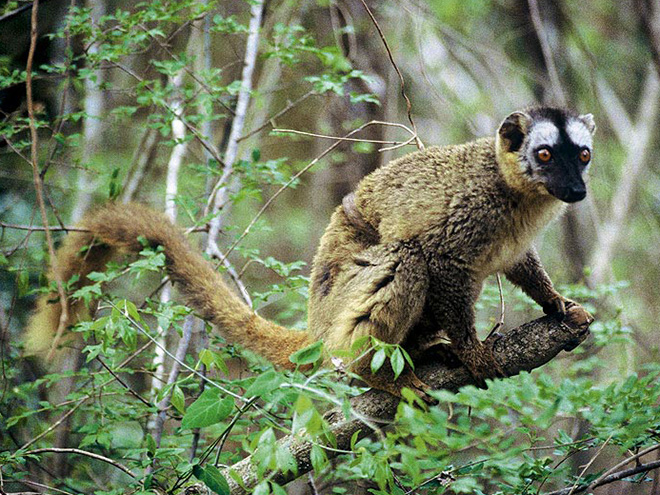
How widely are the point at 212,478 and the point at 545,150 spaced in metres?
2.96

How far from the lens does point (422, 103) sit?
1109cm

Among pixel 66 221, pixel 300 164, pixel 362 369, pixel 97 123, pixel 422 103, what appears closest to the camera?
pixel 362 369

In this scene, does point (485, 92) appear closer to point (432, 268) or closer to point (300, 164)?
point (300, 164)

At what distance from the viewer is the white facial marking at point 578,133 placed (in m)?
4.44

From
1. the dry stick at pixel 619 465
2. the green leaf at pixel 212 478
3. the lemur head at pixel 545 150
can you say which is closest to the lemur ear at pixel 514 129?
the lemur head at pixel 545 150

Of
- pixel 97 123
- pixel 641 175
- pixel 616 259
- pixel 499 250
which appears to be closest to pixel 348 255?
pixel 499 250

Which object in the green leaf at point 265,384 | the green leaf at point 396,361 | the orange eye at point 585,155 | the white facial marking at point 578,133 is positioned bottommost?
the green leaf at point 396,361

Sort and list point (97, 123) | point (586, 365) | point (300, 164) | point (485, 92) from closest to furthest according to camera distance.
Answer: point (586, 365)
point (300, 164)
point (97, 123)
point (485, 92)

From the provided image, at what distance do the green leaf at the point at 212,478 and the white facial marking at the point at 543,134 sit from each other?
9.62ft

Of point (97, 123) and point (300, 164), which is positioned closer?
point (300, 164)

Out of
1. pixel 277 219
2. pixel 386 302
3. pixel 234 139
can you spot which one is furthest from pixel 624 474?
pixel 277 219

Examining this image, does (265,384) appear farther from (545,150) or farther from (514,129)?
(514,129)

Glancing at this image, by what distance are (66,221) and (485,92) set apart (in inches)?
251

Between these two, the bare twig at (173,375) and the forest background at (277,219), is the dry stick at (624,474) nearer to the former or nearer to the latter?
the forest background at (277,219)
